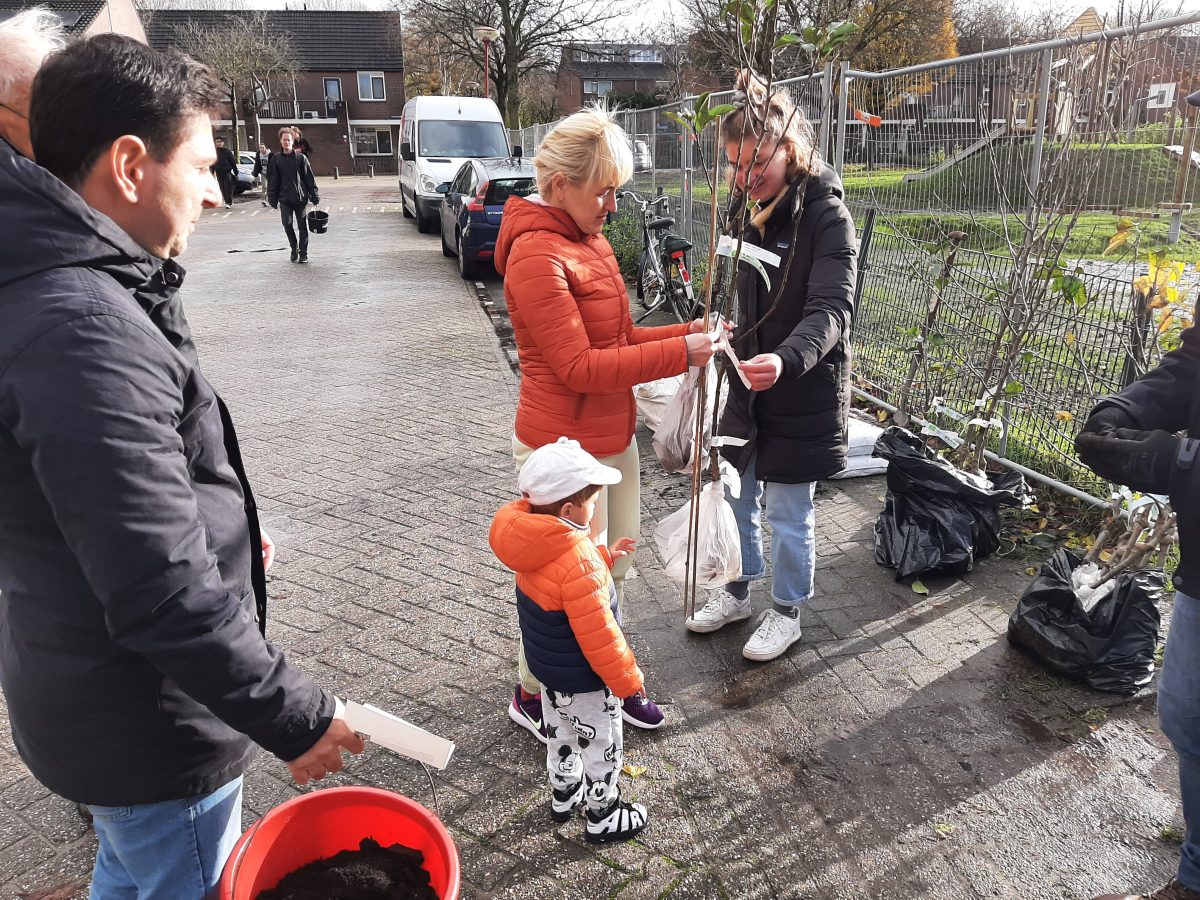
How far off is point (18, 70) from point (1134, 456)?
3.11 metres

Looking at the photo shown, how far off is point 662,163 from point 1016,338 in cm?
774

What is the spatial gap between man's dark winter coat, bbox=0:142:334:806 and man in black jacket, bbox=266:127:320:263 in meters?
13.2

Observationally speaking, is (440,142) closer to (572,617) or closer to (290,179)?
(290,179)

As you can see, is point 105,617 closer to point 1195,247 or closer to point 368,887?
point 368,887

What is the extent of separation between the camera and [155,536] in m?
1.25

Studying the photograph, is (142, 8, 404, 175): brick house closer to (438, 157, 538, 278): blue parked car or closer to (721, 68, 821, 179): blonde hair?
(438, 157, 538, 278): blue parked car

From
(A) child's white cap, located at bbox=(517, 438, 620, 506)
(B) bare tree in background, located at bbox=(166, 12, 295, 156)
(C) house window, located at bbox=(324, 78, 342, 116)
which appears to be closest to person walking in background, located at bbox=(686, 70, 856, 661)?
(A) child's white cap, located at bbox=(517, 438, 620, 506)

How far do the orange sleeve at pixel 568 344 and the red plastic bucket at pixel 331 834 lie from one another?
1.33m

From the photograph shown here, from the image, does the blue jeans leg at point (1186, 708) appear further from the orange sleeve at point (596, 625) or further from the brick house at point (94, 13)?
the brick house at point (94, 13)

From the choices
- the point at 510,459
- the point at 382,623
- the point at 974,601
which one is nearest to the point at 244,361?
the point at 510,459

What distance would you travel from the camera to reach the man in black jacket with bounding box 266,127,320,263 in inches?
528

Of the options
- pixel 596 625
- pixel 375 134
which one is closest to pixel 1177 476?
pixel 596 625

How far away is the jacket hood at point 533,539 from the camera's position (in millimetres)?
2287

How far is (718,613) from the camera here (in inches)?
148
